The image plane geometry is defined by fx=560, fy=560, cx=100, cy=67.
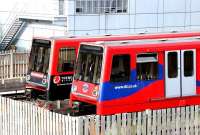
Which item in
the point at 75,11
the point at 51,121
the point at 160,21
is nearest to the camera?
the point at 51,121

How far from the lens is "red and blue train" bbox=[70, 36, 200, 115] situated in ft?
53.9

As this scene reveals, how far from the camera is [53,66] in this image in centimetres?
1953

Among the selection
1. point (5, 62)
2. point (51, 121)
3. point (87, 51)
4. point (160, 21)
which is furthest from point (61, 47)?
point (160, 21)

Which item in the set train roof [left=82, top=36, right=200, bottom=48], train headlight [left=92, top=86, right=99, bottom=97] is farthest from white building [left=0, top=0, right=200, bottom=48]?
train headlight [left=92, top=86, right=99, bottom=97]

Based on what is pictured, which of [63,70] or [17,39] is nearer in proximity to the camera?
[63,70]

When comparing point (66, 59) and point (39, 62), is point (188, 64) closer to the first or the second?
point (66, 59)

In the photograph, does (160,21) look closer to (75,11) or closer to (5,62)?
(75,11)

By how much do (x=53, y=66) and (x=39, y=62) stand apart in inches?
32.9

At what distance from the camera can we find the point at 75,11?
114 feet

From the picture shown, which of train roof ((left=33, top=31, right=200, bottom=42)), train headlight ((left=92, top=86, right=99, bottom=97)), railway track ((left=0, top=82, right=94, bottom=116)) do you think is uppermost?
train roof ((left=33, top=31, right=200, bottom=42))

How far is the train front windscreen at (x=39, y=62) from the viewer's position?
65.0 feet

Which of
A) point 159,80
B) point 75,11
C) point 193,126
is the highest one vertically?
point 75,11

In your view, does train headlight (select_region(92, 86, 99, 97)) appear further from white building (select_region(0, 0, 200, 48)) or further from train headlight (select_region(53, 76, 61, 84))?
white building (select_region(0, 0, 200, 48))

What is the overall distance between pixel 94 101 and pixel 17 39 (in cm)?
2391
